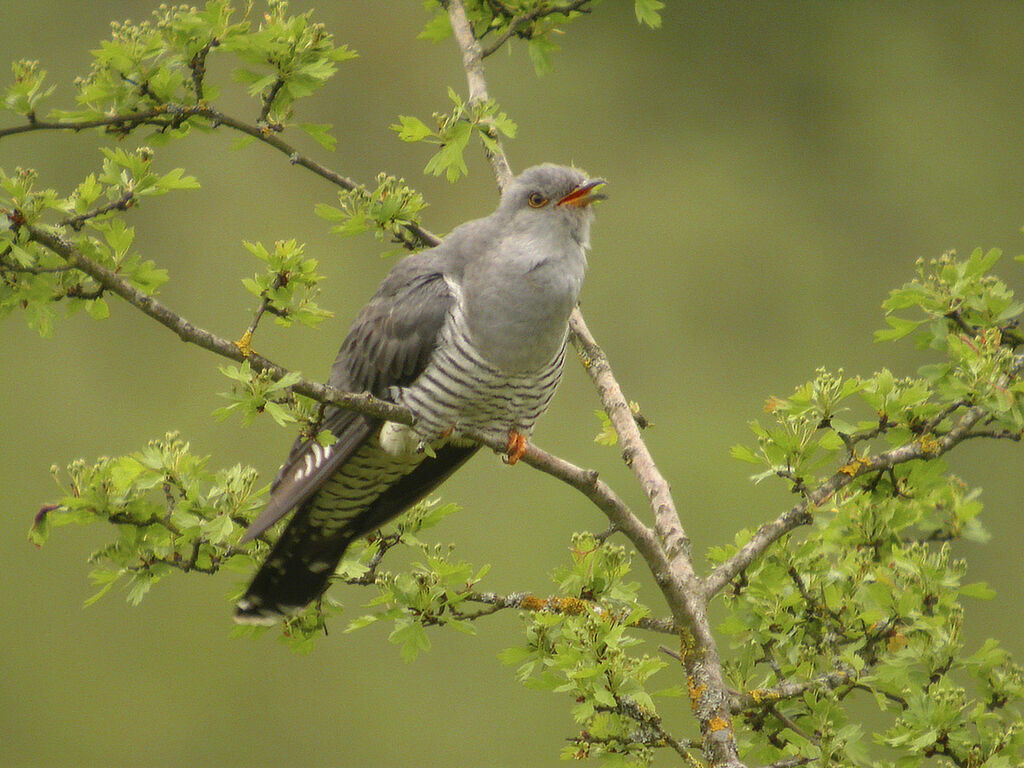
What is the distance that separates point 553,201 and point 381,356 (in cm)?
38

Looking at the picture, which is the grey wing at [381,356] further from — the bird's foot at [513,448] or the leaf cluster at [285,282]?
the leaf cluster at [285,282]

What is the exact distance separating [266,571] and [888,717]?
2993mm

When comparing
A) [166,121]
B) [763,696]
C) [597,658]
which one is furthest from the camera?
[166,121]

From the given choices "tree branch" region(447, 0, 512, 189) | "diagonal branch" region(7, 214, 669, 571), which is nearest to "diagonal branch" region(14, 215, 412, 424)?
"diagonal branch" region(7, 214, 669, 571)

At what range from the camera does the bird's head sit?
5.77 ft

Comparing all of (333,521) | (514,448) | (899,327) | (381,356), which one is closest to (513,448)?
(514,448)

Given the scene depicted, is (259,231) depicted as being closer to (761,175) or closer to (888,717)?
(761,175)

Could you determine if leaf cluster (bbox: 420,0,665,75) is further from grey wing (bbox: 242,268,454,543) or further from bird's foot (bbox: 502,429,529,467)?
bird's foot (bbox: 502,429,529,467)

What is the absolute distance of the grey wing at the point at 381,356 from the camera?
5.79 feet

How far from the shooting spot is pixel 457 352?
1770 millimetres

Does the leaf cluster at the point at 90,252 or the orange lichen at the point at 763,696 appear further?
the orange lichen at the point at 763,696

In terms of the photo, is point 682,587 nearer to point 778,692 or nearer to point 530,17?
point 778,692

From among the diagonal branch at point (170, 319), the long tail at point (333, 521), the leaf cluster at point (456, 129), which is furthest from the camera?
the long tail at point (333, 521)

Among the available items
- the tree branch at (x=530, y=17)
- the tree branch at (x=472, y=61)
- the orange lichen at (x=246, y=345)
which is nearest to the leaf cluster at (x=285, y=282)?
the orange lichen at (x=246, y=345)
